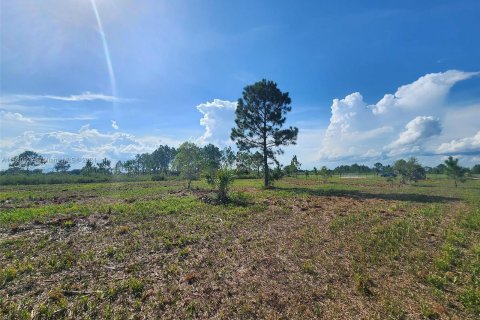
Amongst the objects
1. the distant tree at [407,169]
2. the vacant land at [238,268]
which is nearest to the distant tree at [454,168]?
the distant tree at [407,169]

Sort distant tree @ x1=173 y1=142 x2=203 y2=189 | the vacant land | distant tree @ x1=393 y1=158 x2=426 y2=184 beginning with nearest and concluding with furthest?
the vacant land
distant tree @ x1=173 y1=142 x2=203 y2=189
distant tree @ x1=393 y1=158 x2=426 y2=184

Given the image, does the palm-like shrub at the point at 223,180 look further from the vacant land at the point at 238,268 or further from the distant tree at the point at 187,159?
the distant tree at the point at 187,159

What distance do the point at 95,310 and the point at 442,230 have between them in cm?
1328

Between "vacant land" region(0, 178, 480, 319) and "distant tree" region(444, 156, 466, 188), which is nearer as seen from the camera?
"vacant land" region(0, 178, 480, 319)

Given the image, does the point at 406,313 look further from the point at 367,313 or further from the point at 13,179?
the point at 13,179

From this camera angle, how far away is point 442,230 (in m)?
11.1

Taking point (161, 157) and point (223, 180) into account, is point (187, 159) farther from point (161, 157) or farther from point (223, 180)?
point (161, 157)

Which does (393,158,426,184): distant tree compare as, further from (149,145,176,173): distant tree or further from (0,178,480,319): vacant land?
(149,145,176,173): distant tree

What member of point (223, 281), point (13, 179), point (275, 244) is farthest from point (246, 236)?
point (13, 179)

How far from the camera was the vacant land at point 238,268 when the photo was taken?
16.8ft

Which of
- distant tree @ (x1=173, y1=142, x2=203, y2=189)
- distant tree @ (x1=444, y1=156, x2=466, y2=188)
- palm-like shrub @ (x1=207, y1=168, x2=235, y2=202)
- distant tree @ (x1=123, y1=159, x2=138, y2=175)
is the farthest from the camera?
distant tree @ (x1=123, y1=159, x2=138, y2=175)

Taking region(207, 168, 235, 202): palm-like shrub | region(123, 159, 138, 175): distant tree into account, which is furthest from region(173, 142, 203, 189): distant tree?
region(123, 159, 138, 175): distant tree

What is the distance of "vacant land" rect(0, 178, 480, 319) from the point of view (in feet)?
16.8

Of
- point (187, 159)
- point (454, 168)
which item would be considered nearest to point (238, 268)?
point (187, 159)
